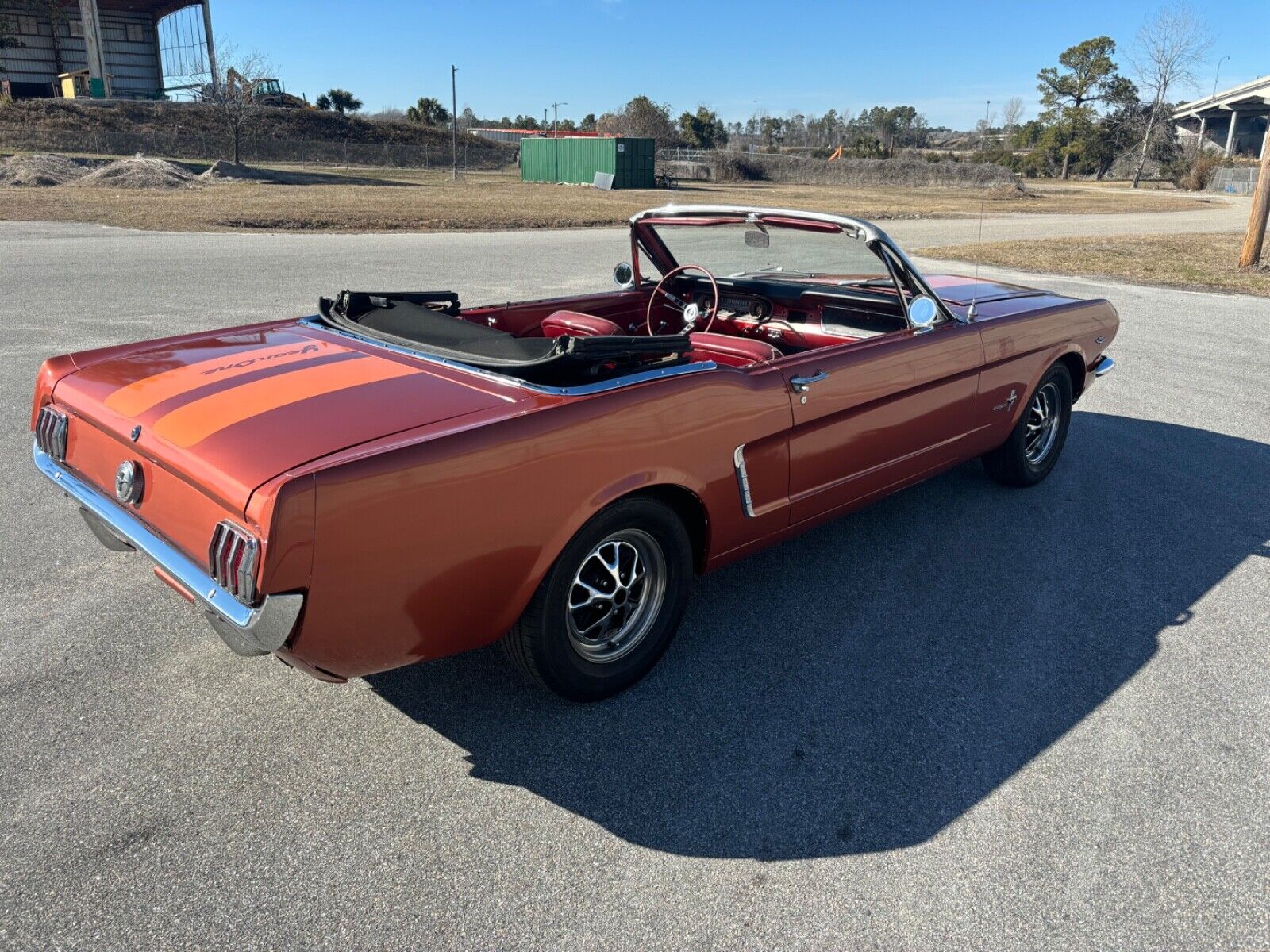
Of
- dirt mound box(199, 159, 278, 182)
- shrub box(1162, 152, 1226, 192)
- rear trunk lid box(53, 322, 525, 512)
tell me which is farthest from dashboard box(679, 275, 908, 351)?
shrub box(1162, 152, 1226, 192)

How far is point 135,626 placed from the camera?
3.32 meters

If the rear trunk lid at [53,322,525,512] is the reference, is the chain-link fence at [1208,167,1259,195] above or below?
above

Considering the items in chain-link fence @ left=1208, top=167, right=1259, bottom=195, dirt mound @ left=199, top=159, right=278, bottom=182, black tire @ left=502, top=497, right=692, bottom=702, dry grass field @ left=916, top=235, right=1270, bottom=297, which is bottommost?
black tire @ left=502, top=497, right=692, bottom=702

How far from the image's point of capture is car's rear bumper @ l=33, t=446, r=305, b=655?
2123 mm

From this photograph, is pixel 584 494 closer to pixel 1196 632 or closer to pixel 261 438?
pixel 261 438

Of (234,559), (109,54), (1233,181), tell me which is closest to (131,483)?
(234,559)

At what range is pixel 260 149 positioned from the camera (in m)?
49.3

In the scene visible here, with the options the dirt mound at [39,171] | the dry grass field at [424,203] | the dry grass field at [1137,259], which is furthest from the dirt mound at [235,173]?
the dry grass field at [1137,259]

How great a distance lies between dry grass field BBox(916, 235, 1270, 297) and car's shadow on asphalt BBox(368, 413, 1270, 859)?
9.86 m

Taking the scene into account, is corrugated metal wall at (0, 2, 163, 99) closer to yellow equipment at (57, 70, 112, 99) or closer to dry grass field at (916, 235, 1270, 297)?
yellow equipment at (57, 70, 112, 99)

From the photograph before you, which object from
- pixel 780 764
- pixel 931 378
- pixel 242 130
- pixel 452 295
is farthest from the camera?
pixel 242 130

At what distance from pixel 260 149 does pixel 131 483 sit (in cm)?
5332

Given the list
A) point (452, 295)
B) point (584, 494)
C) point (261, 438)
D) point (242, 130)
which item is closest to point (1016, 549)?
point (584, 494)

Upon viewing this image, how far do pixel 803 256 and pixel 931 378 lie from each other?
0.97 m
